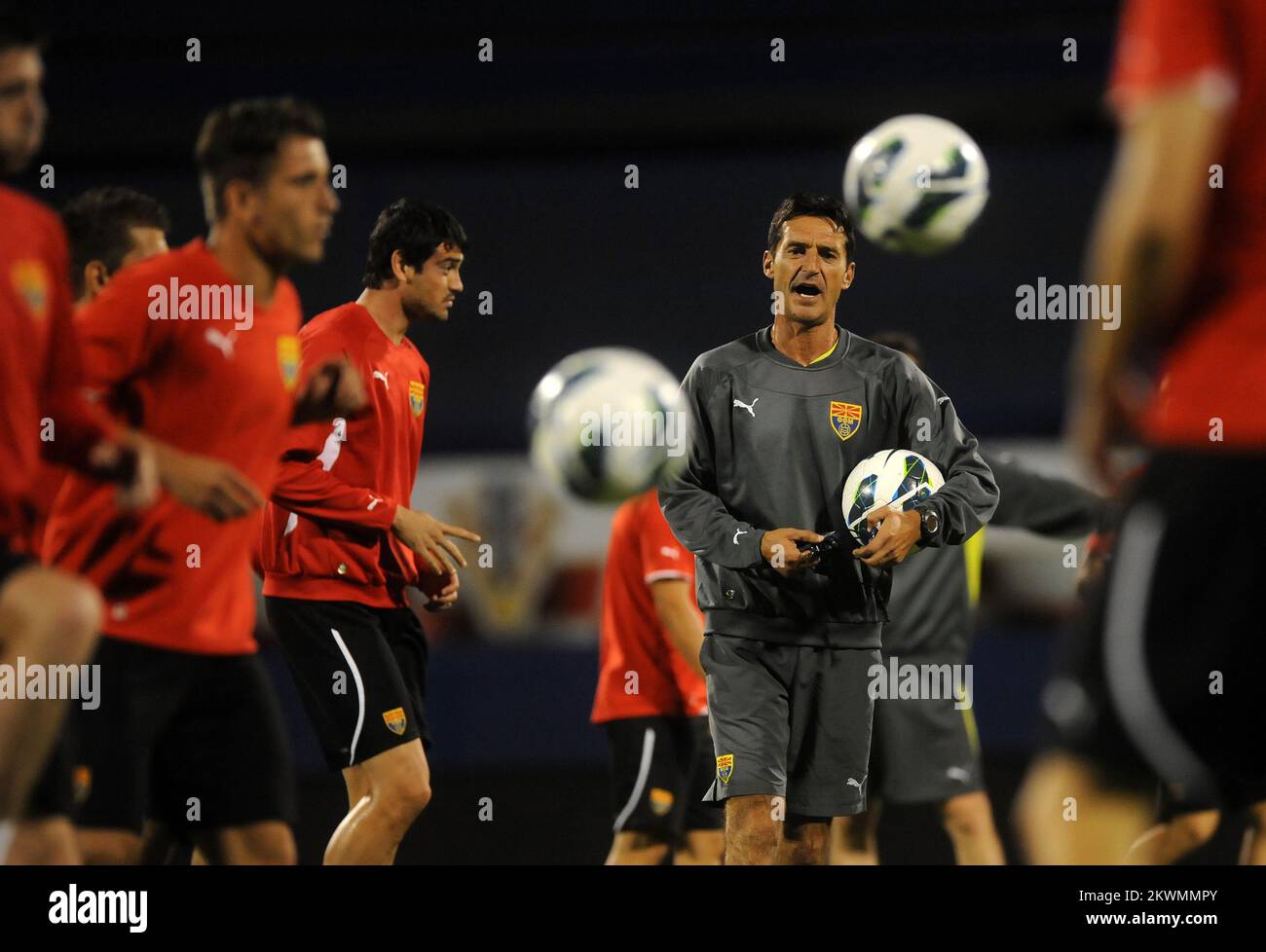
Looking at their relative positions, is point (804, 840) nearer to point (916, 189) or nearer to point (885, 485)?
point (885, 485)

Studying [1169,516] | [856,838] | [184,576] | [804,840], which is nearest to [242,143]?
[184,576]

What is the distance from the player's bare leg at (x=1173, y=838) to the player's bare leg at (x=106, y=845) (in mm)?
3047

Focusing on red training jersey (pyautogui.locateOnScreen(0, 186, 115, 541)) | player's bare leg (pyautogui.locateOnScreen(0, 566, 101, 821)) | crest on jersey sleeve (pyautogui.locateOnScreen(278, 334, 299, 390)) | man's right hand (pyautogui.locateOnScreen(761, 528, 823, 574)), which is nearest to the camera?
player's bare leg (pyautogui.locateOnScreen(0, 566, 101, 821))

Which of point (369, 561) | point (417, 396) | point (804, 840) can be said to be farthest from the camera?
point (417, 396)

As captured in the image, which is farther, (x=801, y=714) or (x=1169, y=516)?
(x=801, y=714)

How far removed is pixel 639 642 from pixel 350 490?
1249 mm

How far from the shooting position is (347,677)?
4.45 metres

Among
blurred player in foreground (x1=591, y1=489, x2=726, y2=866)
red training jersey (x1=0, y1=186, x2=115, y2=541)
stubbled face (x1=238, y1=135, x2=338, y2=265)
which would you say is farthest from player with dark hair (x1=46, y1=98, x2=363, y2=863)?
blurred player in foreground (x1=591, y1=489, x2=726, y2=866)

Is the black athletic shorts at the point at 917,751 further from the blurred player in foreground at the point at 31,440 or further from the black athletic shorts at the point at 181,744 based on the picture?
the blurred player in foreground at the point at 31,440

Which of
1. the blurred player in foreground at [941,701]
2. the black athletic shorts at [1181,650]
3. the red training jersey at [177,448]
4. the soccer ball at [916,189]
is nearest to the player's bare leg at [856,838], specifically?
the blurred player in foreground at [941,701]

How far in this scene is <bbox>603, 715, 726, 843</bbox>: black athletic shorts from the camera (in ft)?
16.8

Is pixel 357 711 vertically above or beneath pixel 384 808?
above

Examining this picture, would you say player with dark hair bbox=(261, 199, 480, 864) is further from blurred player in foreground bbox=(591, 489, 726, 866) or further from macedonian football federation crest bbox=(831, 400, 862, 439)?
macedonian football federation crest bbox=(831, 400, 862, 439)
